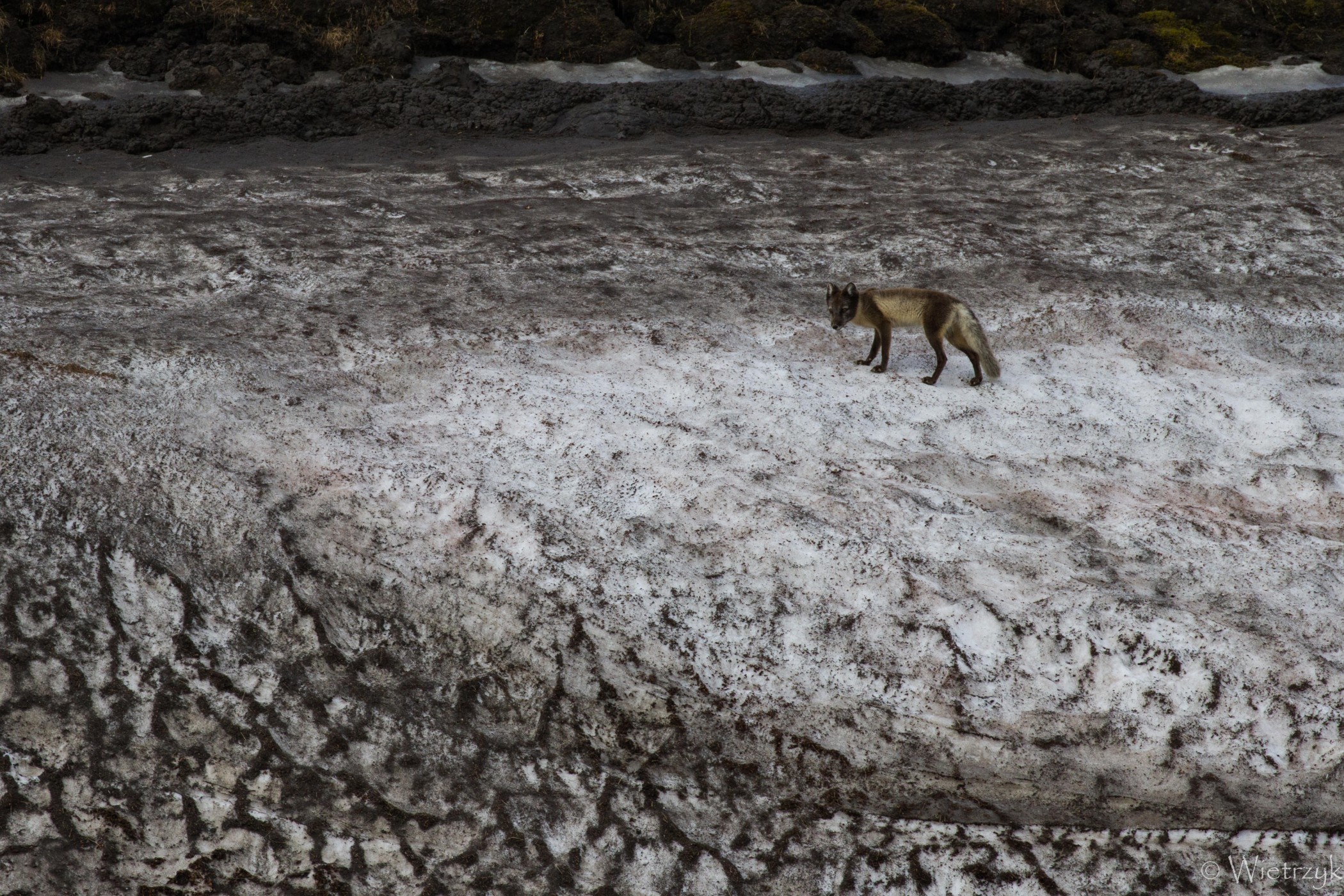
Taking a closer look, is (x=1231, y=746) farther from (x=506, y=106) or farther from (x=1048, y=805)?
(x=506, y=106)

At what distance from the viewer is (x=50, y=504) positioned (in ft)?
19.5

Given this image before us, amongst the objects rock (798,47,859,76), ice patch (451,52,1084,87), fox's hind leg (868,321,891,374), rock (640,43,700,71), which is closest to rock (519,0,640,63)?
ice patch (451,52,1084,87)

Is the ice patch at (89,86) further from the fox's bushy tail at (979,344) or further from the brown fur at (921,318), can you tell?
the fox's bushy tail at (979,344)

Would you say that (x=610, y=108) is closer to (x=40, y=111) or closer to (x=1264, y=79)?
(x=40, y=111)

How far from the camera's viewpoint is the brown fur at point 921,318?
8008 mm

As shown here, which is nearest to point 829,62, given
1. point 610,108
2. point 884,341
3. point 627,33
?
point 627,33

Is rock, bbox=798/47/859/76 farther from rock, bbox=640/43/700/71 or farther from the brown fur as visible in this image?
the brown fur

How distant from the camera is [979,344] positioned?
802 centimetres

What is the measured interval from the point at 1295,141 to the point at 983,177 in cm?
577

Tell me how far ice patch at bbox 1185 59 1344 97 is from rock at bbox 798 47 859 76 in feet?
21.2

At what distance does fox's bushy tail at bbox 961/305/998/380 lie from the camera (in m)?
7.97

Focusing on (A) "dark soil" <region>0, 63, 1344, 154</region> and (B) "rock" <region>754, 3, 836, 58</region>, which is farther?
(B) "rock" <region>754, 3, 836, 58</region>

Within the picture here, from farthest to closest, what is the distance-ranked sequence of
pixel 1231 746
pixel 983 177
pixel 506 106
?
pixel 506 106
pixel 983 177
pixel 1231 746

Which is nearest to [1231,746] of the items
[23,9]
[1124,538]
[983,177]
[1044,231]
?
[1124,538]
